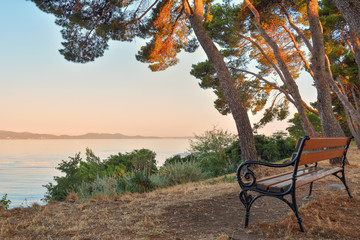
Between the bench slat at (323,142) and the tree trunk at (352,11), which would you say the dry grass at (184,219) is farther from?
the tree trunk at (352,11)

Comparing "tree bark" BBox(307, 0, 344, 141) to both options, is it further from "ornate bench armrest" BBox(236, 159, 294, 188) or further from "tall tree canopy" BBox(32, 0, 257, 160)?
"ornate bench armrest" BBox(236, 159, 294, 188)

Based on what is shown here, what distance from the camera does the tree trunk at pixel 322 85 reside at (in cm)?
725

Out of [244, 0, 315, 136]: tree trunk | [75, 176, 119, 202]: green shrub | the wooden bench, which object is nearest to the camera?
the wooden bench

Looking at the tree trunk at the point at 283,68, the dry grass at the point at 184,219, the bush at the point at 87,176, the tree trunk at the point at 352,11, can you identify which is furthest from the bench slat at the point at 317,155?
the tree trunk at the point at 283,68

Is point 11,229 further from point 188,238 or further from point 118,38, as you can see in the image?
point 118,38

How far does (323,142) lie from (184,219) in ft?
6.21

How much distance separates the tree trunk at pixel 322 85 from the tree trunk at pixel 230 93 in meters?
2.45

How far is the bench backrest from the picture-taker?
8.83 feet

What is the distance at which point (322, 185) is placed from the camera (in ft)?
16.1

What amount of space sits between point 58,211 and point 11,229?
2.87 feet

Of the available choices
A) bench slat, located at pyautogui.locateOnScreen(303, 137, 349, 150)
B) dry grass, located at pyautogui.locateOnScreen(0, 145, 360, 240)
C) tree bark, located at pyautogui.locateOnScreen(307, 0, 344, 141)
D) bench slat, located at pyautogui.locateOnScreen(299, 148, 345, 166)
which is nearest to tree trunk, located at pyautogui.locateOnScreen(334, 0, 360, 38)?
bench slat, located at pyautogui.locateOnScreen(303, 137, 349, 150)

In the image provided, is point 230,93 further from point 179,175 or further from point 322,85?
point 322,85

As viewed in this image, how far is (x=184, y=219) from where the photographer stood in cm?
329

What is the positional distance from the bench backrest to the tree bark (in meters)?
3.56
